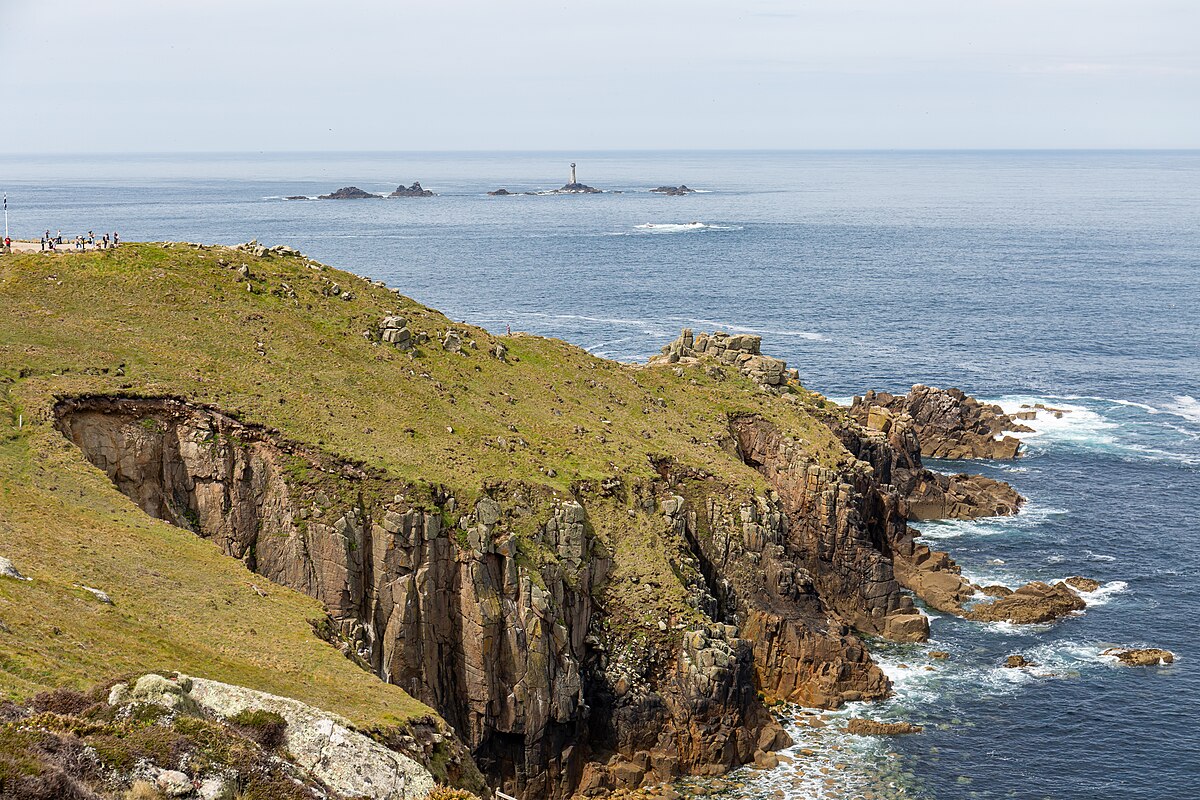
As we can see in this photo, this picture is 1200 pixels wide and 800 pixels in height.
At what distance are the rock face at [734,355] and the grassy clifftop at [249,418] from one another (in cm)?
300

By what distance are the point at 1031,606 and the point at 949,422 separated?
133 feet

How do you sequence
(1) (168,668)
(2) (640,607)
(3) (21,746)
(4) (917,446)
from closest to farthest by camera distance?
1. (3) (21,746)
2. (1) (168,668)
3. (2) (640,607)
4. (4) (917,446)

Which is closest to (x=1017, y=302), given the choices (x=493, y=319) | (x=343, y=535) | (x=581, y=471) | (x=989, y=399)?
(x=989, y=399)

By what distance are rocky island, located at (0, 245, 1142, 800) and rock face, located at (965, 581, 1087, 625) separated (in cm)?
23

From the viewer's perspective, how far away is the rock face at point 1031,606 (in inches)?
3024

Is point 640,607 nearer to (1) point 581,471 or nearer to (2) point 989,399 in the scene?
(1) point 581,471

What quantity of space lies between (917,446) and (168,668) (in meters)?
78.8

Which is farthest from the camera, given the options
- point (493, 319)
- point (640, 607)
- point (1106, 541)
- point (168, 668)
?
point (493, 319)

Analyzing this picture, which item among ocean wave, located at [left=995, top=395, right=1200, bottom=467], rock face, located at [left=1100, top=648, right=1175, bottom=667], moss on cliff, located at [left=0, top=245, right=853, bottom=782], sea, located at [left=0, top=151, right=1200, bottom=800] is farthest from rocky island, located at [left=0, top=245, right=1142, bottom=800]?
ocean wave, located at [left=995, top=395, right=1200, bottom=467]

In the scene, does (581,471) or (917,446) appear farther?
→ (917,446)

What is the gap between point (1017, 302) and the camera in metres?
191

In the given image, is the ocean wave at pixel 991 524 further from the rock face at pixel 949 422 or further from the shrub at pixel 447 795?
the shrub at pixel 447 795

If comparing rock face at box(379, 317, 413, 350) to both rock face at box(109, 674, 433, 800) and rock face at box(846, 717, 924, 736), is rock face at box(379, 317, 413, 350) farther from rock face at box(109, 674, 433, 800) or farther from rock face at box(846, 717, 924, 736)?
rock face at box(109, 674, 433, 800)

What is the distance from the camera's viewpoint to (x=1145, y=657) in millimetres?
70562
